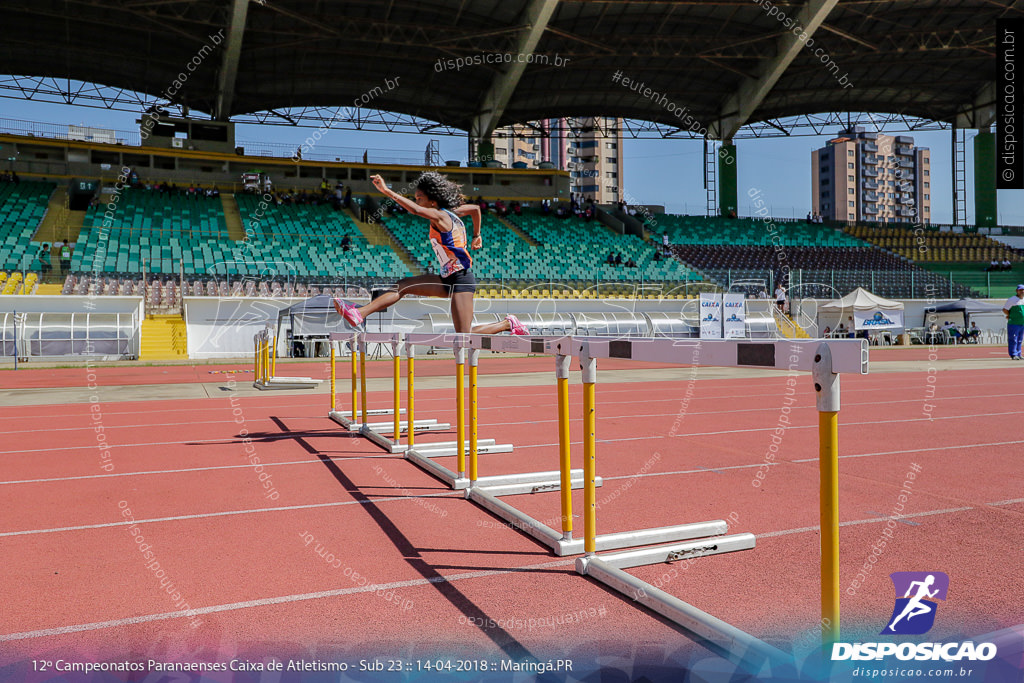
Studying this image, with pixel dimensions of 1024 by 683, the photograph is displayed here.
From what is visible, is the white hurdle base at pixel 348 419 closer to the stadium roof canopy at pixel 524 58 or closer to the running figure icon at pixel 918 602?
the running figure icon at pixel 918 602

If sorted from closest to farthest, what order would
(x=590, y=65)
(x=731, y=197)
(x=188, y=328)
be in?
1. (x=188, y=328)
2. (x=590, y=65)
3. (x=731, y=197)

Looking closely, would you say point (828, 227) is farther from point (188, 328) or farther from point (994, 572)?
point (994, 572)

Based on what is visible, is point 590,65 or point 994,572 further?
point 590,65

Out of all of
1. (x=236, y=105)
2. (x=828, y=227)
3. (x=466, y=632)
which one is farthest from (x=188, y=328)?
(x=828, y=227)

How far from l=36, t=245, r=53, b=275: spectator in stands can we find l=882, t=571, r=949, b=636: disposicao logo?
27536 mm

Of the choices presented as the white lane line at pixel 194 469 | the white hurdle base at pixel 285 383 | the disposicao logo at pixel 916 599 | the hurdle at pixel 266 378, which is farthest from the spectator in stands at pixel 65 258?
the disposicao logo at pixel 916 599

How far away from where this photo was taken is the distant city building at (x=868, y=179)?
126 meters

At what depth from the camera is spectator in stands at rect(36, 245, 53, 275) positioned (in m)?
24.6

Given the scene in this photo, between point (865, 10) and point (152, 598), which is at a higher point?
point (865, 10)

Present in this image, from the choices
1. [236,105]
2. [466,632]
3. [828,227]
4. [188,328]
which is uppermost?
[236,105]

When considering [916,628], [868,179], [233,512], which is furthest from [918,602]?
[868,179]

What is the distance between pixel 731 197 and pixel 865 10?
46.0 ft

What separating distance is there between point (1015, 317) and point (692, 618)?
55.7ft

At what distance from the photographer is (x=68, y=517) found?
4.53 meters
